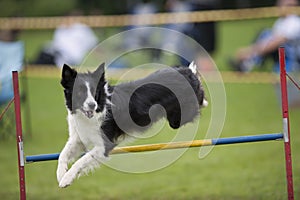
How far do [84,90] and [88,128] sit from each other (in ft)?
1.27

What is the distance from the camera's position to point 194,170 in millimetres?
8219

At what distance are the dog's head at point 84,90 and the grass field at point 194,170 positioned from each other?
6.39 feet

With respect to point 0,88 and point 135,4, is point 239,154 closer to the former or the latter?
point 0,88

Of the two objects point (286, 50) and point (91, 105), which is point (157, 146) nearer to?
point (91, 105)

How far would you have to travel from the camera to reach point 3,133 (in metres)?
10.0

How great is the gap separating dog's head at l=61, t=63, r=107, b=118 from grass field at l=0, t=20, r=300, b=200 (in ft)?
6.39

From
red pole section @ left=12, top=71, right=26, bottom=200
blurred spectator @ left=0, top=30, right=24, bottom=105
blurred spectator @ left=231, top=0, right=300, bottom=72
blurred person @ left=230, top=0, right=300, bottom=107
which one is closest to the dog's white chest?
red pole section @ left=12, top=71, right=26, bottom=200

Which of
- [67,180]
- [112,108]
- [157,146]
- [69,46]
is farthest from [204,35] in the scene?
[67,180]

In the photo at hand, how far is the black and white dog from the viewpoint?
5109mm

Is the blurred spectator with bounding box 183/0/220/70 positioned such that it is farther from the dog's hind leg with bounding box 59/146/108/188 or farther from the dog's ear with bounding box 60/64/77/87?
the dog's ear with bounding box 60/64/77/87

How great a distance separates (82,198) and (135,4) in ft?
56.6

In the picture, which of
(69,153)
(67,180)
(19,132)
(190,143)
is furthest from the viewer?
(69,153)

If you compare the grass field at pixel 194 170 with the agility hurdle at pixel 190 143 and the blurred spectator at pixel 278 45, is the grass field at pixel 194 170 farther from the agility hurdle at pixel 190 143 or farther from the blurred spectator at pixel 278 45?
the agility hurdle at pixel 190 143

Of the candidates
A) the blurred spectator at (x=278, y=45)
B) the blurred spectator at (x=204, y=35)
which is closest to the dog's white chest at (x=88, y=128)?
the blurred spectator at (x=278, y=45)
